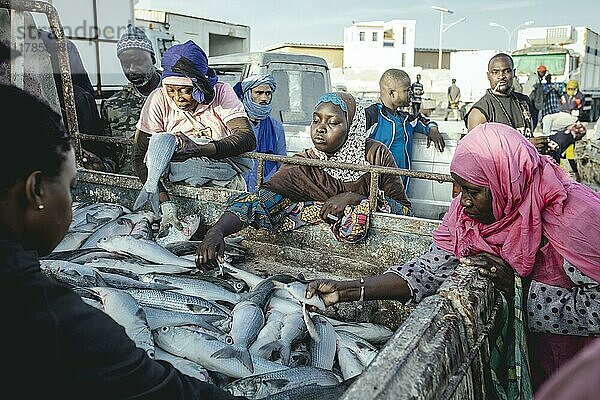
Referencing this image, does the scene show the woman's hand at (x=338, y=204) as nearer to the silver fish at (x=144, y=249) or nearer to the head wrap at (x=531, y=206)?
the silver fish at (x=144, y=249)

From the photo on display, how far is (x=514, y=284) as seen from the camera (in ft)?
8.52

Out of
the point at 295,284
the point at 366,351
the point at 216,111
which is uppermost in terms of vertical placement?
the point at 216,111

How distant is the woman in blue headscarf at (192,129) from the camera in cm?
462

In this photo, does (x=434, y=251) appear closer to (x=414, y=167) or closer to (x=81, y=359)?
(x=81, y=359)

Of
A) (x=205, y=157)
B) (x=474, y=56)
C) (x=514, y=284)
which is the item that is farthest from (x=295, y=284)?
(x=474, y=56)

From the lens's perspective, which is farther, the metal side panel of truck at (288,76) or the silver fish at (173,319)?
the metal side panel of truck at (288,76)

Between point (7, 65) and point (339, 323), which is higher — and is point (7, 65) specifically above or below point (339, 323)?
above

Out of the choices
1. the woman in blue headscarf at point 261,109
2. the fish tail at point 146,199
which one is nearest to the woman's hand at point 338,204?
the fish tail at point 146,199

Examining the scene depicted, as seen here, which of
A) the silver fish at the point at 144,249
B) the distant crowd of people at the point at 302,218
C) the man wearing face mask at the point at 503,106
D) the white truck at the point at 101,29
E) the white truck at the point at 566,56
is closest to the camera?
the distant crowd of people at the point at 302,218

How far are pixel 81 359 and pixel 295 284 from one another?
1.91 meters

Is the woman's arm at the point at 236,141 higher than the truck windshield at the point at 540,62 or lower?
lower

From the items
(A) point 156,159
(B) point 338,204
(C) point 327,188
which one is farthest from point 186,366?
(A) point 156,159

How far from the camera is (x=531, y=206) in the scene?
8.16ft

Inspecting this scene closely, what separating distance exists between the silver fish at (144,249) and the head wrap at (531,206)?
2.05 m
